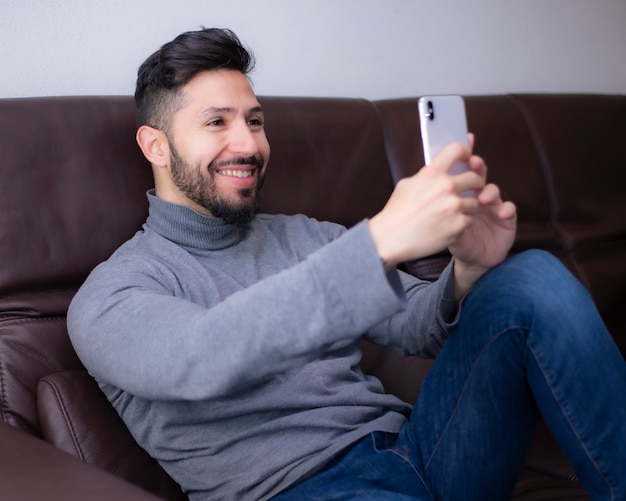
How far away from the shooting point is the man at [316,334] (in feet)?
2.88

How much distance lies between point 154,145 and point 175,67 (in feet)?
0.46

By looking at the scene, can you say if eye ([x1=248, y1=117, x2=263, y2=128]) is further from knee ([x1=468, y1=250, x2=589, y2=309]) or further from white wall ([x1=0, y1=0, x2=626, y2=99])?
knee ([x1=468, y1=250, x2=589, y2=309])

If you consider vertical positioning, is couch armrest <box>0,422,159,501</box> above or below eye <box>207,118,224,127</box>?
below

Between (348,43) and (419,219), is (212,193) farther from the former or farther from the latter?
(348,43)

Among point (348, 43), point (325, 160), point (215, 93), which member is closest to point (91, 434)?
point (215, 93)

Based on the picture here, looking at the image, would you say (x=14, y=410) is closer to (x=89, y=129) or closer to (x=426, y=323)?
(x=89, y=129)

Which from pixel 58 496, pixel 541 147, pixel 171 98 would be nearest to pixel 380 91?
pixel 541 147

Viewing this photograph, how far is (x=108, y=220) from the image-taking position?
143 cm

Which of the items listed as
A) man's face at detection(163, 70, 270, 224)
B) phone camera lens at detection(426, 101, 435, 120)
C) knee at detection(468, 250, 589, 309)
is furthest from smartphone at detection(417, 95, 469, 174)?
man's face at detection(163, 70, 270, 224)

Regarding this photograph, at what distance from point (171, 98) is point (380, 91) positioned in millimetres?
906

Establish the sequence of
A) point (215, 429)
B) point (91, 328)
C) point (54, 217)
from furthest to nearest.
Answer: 1. point (54, 217)
2. point (215, 429)
3. point (91, 328)

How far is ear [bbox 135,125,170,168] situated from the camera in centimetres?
145

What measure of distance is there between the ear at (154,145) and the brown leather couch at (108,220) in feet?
0.11

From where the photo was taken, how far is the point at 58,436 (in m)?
1.23
